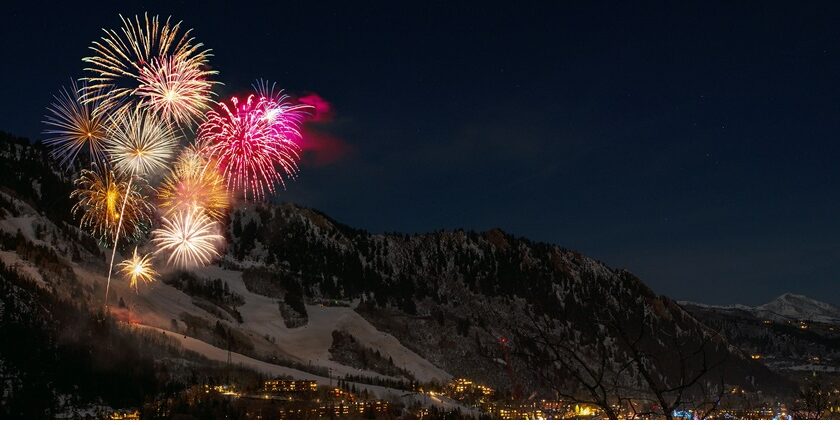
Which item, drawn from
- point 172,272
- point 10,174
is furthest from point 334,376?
point 10,174

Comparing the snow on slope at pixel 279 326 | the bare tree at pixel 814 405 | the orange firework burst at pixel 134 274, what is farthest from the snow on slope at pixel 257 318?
the bare tree at pixel 814 405

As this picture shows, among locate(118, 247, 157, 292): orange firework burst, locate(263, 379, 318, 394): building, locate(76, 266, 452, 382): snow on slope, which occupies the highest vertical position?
locate(118, 247, 157, 292): orange firework burst

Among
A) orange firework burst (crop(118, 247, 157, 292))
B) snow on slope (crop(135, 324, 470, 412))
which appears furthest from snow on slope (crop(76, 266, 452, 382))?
snow on slope (crop(135, 324, 470, 412))

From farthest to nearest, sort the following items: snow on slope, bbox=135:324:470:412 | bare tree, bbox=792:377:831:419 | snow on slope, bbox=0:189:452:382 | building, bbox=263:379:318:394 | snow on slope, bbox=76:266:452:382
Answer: snow on slope, bbox=76:266:452:382 → snow on slope, bbox=0:189:452:382 → snow on slope, bbox=135:324:470:412 → building, bbox=263:379:318:394 → bare tree, bbox=792:377:831:419

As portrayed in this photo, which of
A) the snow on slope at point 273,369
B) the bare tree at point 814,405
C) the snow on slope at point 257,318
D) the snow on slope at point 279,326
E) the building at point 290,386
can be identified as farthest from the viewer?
the snow on slope at point 279,326

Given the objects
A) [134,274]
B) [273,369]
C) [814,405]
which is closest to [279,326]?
[134,274]

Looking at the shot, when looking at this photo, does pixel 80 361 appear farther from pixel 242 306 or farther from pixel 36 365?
pixel 242 306

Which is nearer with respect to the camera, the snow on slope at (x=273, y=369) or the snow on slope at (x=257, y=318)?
the snow on slope at (x=273, y=369)

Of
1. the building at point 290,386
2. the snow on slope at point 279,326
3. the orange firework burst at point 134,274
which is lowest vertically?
the building at point 290,386

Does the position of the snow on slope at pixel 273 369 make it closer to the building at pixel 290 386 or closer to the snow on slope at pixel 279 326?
the building at pixel 290 386

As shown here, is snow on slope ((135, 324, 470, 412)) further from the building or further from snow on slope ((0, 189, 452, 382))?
snow on slope ((0, 189, 452, 382))

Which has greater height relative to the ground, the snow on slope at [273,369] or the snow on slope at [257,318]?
the snow on slope at [257,318]

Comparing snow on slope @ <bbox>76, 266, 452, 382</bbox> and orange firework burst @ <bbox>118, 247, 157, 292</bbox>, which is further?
orange firework burst @ <bbox>118, 247, 157, 292</bbox>
